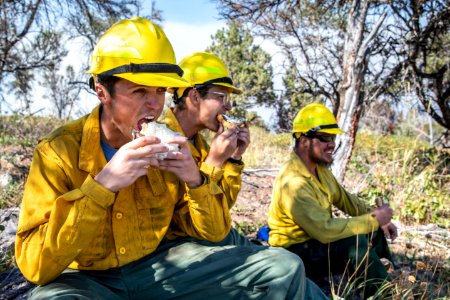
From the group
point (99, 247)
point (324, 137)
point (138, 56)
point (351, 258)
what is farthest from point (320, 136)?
point (99, 247)

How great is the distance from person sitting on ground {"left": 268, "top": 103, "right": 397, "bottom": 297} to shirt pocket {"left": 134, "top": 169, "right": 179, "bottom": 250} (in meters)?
1.56

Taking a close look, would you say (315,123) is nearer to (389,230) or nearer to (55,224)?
(389,230)

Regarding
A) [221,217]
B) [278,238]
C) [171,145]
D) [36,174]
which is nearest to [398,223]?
[278,238]

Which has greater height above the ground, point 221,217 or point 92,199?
point 92,199

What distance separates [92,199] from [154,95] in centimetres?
57

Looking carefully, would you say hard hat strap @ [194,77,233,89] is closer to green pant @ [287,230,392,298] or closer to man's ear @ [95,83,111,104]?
man's ear @ [95,83,111,104]

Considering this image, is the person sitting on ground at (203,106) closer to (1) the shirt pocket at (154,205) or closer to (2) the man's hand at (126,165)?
(1) the shirt pocket at (154,205)

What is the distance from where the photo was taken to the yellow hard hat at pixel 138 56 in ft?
6.72

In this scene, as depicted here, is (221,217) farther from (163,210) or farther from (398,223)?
(398,223)

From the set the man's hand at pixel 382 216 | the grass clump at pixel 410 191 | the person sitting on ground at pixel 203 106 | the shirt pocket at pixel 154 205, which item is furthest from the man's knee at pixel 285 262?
the grass clump at pixel 410 191

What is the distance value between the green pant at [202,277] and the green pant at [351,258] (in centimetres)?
147

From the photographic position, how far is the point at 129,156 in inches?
72.4

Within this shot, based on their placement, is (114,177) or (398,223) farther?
(398,223)

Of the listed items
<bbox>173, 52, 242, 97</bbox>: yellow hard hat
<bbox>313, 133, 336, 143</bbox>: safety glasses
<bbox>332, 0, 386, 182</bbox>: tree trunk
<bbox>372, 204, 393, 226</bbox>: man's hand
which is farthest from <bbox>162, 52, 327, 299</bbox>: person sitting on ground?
<bbox>332, 0, 386, 182</bbox>: tree trunk
